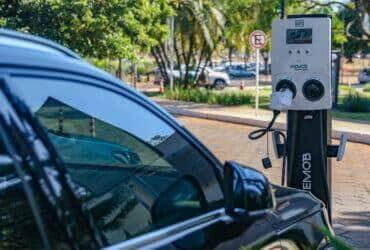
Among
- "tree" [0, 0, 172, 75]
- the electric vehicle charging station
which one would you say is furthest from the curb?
the electric vehicle charging station

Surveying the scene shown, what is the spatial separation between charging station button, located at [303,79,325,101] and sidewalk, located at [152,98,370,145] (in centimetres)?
886

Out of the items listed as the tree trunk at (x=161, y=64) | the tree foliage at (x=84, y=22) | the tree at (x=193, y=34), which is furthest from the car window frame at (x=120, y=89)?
the tree trunk at (x=161, y=64)

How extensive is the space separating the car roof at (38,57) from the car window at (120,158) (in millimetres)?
47

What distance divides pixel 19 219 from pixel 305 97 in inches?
158

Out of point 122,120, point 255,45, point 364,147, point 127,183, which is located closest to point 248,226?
point 127,183

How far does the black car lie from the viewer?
1970mm

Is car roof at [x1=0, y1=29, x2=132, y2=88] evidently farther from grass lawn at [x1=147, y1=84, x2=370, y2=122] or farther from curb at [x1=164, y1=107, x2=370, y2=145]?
grass lawn at [x1=147, y1=84, x2=370, y2=122]

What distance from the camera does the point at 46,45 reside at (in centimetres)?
228

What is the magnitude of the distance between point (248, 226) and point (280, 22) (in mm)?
3382

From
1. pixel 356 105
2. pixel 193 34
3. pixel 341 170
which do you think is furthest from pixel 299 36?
pixel 193 34

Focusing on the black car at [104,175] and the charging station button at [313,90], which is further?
the charging station button at [313,90]

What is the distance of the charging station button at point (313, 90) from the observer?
18.7ft

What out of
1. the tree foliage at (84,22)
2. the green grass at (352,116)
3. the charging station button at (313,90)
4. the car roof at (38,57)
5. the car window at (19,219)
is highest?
the tree foliage at (84,22)

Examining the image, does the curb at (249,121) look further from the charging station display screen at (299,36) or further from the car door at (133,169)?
the car door at (133,169)
